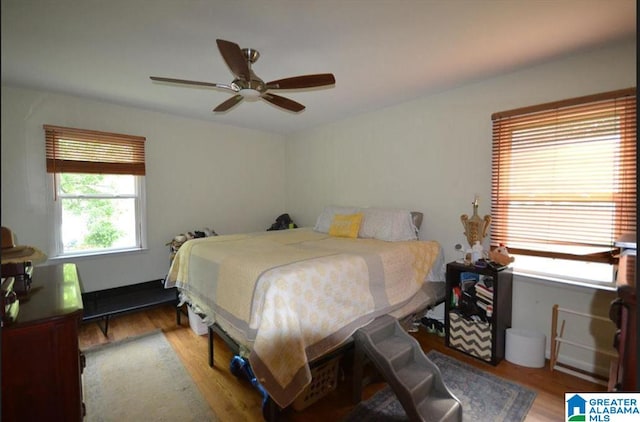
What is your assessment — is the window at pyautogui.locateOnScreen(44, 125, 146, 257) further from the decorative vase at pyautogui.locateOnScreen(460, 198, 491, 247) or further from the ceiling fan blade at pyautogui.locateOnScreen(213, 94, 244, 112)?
the decorative vase at pyautogui.locateOnScreen(460, 198, 491, 247)

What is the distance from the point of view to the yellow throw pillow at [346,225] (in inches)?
123

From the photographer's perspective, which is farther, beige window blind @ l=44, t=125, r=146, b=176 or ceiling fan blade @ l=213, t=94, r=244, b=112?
beige window blind @ l=44, t=125, r=146, b=176

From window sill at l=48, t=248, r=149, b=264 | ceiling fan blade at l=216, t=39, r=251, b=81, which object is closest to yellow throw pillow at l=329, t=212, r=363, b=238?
ceiling fan blade at l=216, t=39, r=251, b=81

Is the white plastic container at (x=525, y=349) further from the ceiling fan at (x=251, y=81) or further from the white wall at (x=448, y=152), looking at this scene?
the ceiling fan at (x=251, y=81)

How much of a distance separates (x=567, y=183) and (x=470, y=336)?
4.69ft

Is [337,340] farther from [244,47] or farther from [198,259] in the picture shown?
[244,47]

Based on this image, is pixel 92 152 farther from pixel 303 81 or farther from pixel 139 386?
pixel 303 81

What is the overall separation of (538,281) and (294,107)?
2.46m

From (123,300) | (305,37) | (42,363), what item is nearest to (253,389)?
(42,363)

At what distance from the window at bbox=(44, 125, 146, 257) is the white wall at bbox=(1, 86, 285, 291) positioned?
0.09 metres

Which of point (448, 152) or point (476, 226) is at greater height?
point (448, 152)

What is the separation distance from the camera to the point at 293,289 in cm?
171

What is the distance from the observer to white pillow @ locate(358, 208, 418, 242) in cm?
289

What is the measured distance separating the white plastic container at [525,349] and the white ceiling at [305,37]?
217 cm
